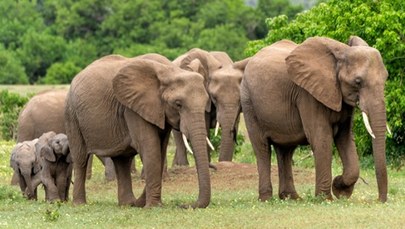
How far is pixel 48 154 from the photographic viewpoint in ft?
65.0

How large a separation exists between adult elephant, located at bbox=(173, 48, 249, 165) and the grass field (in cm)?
223

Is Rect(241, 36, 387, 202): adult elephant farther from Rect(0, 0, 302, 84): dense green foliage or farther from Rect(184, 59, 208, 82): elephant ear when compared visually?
Rect(0, 0, 302, 84): dense green foliage

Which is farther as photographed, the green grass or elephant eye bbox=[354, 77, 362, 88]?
elephant eye bbox=[354, 77, 362, 88]

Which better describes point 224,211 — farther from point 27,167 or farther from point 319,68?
point 27,167

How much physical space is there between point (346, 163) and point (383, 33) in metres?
7.68

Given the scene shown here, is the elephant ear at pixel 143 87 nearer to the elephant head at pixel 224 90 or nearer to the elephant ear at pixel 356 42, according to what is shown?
the elephant ear at pixel 356 42

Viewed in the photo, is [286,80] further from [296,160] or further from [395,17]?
[296,160]

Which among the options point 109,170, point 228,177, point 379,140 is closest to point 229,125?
point 228,177

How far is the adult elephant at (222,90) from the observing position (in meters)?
24.1

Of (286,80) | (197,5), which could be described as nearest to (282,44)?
(286,80)

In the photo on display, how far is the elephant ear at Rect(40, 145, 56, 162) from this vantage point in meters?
19.7

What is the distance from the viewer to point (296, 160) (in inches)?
1111

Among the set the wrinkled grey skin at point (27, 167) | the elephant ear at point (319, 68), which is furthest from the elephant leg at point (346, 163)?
the wrinkled grey skin at point (27, 167)

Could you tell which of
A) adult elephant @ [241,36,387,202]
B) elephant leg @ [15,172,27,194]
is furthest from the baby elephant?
adult elephant @ [241,36,387,202]
